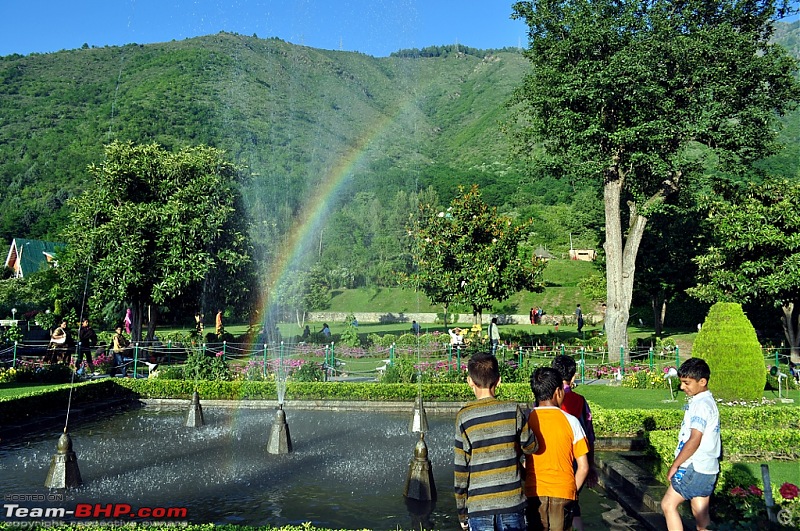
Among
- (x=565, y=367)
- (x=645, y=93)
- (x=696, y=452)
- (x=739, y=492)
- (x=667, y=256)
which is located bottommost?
(x=739, y=492)

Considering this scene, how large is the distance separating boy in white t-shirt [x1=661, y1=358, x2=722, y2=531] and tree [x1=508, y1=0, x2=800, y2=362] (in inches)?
742

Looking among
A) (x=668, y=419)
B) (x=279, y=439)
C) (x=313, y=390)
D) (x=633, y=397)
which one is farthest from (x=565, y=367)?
(x=633, y=397)

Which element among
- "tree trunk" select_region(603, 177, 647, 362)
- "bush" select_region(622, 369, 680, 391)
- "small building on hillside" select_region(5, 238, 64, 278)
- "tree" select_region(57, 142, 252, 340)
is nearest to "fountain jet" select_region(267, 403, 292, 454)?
"bush" select_region(622, 369, 680, 391)

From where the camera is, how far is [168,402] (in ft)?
58.3

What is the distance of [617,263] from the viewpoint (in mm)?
24891

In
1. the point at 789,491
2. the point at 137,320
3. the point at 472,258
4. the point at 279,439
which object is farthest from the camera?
the point at 472,258

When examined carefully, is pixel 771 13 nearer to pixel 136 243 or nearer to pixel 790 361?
pixel 790 361

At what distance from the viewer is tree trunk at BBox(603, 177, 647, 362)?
80.4 feet

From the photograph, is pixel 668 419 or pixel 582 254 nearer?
pixel 668 419

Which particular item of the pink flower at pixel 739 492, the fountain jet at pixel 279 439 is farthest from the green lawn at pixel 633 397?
the pink flower at pixel 739 492

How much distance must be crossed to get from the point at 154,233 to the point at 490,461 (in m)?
25.3

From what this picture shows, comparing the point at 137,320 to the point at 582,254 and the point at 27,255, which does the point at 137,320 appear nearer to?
the point at 27,255

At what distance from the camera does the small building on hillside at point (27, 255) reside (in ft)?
203

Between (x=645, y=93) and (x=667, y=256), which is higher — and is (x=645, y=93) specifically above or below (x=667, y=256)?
above
